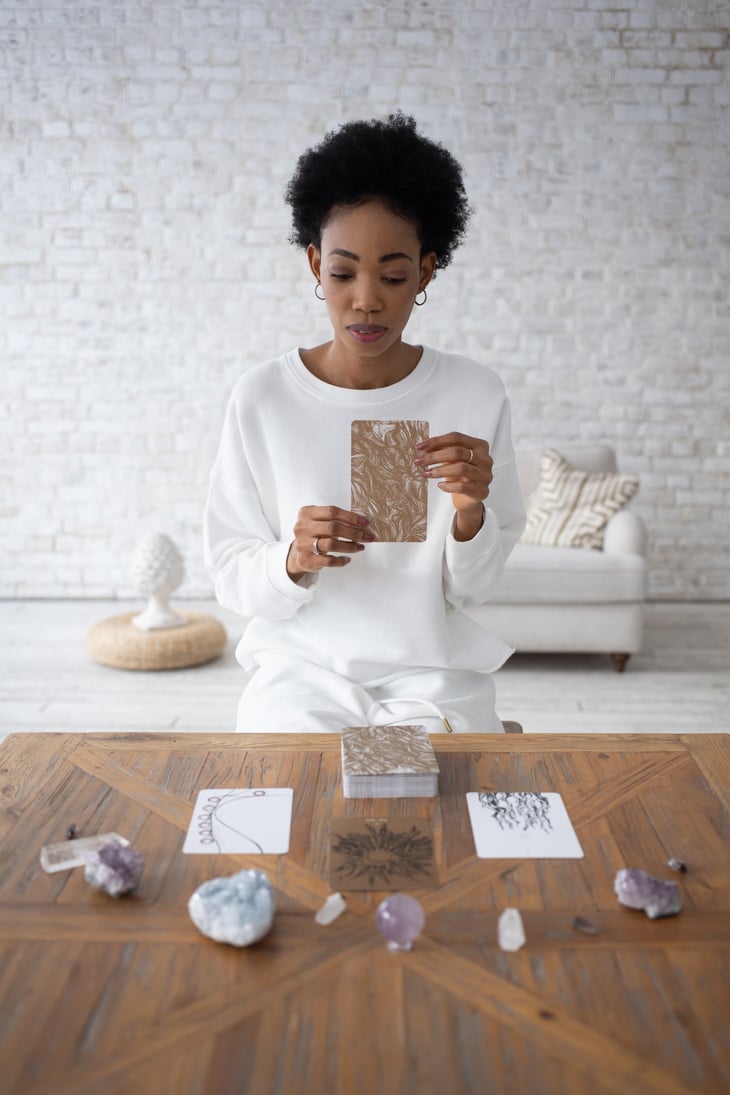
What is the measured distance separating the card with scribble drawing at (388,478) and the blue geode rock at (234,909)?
2.17ft

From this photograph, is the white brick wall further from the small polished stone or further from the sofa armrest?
the small polished stone

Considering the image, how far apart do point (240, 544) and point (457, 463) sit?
1.52 feet

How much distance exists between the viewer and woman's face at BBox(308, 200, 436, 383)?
146cm

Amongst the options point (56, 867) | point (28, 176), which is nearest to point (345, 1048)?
point (56, 867)

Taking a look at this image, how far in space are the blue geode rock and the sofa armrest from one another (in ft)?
10.3

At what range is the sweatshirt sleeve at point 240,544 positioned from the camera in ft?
5.07

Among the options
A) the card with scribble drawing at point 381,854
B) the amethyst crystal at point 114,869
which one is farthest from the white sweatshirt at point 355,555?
the amethyst crystal at point 114,869

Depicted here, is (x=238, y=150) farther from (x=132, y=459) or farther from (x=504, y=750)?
(x=504, y=750)

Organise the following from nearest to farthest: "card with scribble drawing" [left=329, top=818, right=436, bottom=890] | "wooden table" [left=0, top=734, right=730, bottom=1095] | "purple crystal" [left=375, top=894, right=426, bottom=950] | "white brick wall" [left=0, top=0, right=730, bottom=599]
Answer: "wooden table" [left=0, top=734, right=730, bottom=1095] < "purple crystal" [left=375, top=894, right=426, bottom=950] < "card with scribble drawing" [left=329, top=818, right=436, bottom=890] < "white brick wall" [left=0, top=0, right=730, bottom=599]

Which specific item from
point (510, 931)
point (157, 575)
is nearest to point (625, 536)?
point (157, 575)

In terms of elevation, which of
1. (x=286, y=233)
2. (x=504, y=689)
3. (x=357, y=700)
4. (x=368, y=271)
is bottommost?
(x=504, y=689)

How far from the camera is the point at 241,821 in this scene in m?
1.12

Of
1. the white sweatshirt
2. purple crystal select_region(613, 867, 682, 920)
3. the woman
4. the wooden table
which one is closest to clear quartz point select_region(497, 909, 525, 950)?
the wooden table

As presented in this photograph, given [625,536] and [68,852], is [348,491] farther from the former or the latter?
[625,536]
